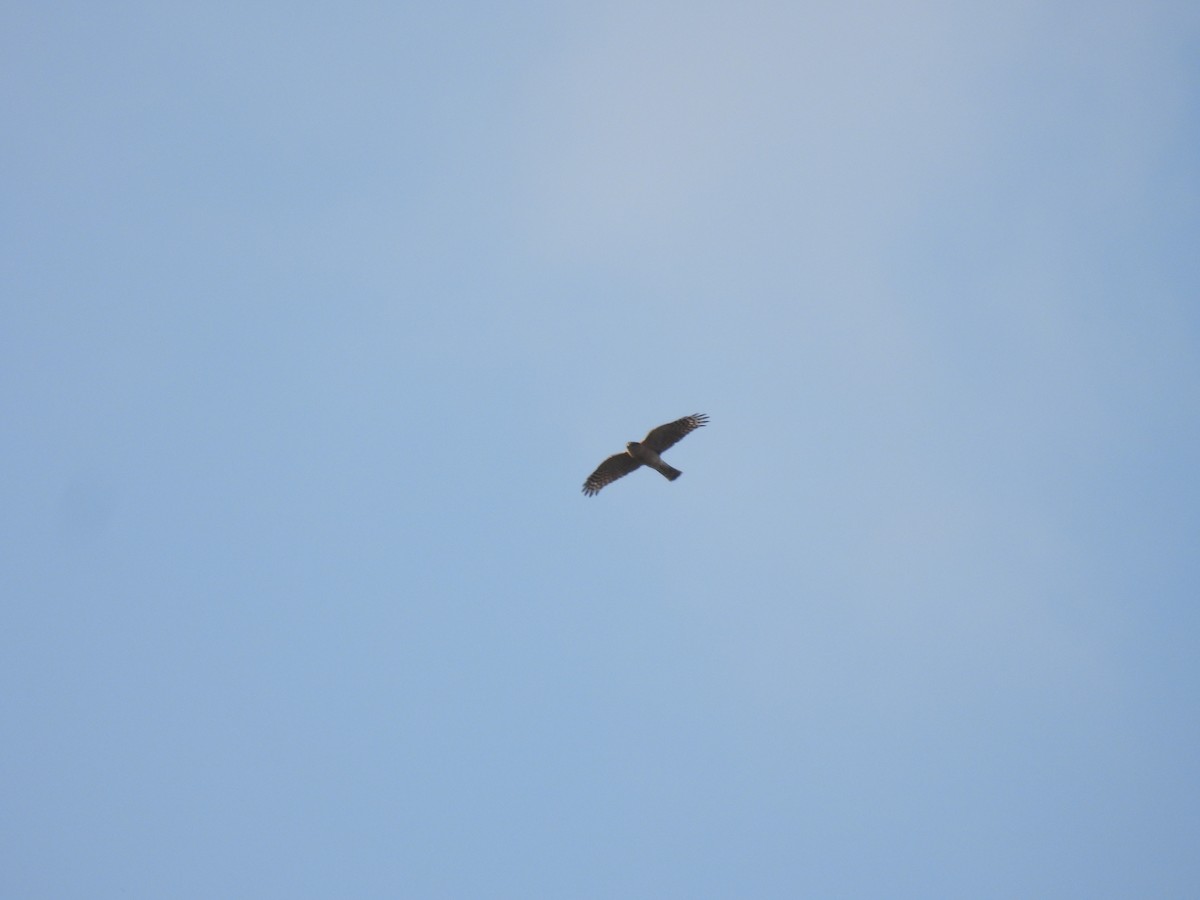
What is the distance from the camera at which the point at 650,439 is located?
3522 centimetres

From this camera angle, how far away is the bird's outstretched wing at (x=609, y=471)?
3594 cm

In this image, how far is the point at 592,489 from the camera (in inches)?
1432

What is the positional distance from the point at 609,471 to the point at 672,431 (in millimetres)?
1930

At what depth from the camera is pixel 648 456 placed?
116ft

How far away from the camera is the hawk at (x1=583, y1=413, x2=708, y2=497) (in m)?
35.2

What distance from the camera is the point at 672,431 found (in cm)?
3531

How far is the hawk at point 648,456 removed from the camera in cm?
3522

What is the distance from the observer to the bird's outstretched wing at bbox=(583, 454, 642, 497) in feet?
118

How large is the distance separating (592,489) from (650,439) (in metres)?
2.11

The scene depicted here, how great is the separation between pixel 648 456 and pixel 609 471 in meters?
1.22

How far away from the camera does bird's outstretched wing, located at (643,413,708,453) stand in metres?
35.2

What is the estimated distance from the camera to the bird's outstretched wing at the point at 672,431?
3516cm

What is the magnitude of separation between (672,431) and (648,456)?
0.80 meters
